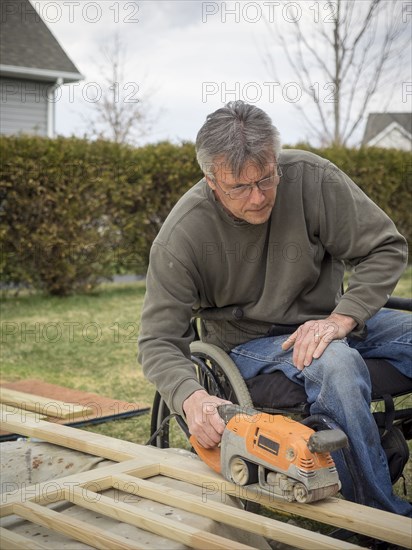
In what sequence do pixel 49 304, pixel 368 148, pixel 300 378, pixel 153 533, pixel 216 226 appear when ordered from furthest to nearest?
pixel 368 148
pixel 49 304
pixel 216 226
pixel 300 378
pixel 153 533

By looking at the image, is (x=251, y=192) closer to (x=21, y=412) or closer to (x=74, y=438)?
(x=74, y=438)

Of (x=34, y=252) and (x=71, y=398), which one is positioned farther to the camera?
(x=34, y=252)

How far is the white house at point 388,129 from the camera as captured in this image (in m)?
17.9

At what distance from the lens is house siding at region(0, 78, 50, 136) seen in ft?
51.7

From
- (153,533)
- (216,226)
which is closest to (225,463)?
(153,533)

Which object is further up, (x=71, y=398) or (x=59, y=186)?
(x=59, y=186)

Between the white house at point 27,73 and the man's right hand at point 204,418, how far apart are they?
45.1 feet

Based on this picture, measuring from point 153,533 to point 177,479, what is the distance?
16.7 inches

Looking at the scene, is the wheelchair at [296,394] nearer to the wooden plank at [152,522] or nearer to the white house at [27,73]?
the wooden plank at [152,522]

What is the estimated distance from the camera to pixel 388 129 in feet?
83.5

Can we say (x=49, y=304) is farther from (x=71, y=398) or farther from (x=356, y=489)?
(x=356, y=489)

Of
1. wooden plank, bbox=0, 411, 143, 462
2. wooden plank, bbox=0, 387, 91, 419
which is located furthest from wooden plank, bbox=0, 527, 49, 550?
wooden plank, bbox=0, 387, 91, 419

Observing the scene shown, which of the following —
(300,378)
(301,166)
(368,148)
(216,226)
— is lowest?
(300,378)

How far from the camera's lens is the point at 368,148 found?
11445mm
